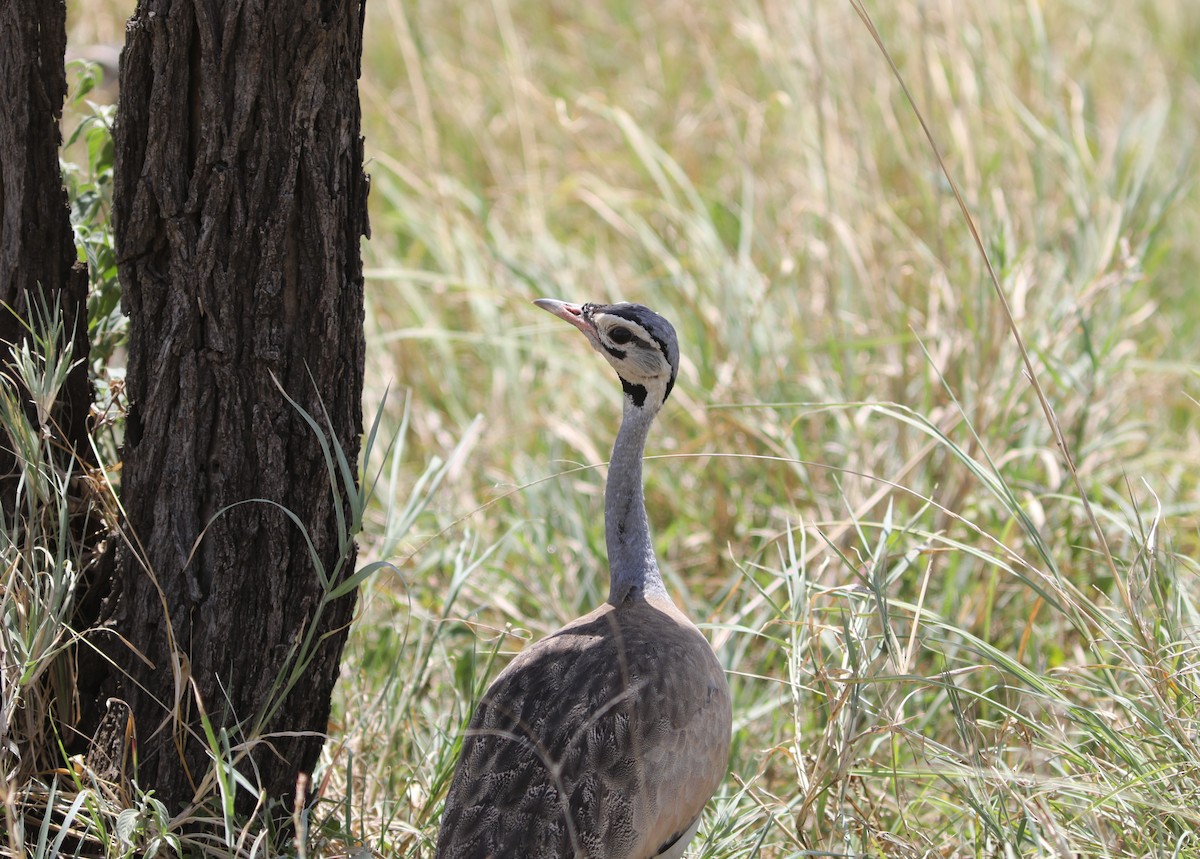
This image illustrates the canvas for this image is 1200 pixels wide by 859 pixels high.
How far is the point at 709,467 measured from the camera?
4.83m

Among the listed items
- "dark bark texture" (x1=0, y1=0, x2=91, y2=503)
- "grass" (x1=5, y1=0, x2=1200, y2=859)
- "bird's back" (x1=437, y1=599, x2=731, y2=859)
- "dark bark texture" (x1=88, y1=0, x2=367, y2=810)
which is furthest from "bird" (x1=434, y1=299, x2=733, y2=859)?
"dark bark texture" (x1=0, y1=0, x2=91, y2=503)

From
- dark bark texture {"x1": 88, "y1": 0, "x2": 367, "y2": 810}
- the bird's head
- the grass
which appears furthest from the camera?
the bird's head

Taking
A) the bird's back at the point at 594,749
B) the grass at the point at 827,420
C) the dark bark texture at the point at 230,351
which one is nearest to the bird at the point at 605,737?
the bird's back at the point at 594,749

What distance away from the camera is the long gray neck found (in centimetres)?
325

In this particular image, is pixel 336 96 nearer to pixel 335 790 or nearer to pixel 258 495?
pixel 258 495

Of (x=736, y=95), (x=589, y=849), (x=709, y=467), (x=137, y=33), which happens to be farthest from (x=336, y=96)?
(x=736, y=95)

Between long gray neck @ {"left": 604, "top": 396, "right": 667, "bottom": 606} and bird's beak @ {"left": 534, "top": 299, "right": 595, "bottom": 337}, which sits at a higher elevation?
bird's beak @ {"left": 534, "top": 299, "right": 595, "bottom": 337}

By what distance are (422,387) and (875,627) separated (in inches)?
102

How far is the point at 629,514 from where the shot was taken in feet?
10.7

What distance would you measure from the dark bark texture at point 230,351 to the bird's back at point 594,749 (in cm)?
45

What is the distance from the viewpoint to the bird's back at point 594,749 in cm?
262

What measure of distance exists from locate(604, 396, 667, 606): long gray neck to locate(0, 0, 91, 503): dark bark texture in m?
1.32

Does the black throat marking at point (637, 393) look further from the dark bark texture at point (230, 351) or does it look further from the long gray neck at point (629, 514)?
the dark bark texture at point (230, 351)

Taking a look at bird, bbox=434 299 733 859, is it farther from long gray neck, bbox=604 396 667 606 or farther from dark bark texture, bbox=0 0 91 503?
dark bark texture, bbox=0 0 91 503
